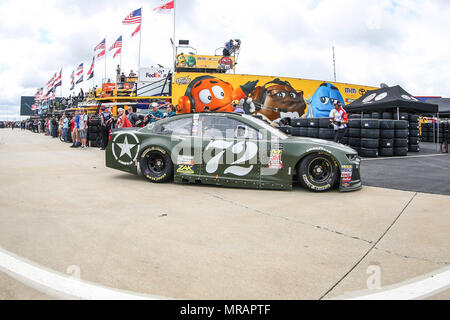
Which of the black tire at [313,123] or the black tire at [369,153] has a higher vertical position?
the black tire at [313,123]

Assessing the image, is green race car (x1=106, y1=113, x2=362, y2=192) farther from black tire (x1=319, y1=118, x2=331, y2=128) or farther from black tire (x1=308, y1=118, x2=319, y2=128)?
black tire (x1=308, y1=118, x2=319, y2=128)

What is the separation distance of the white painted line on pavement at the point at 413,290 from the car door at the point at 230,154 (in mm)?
3359

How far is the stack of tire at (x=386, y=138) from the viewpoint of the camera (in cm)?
1059

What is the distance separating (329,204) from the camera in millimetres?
4719

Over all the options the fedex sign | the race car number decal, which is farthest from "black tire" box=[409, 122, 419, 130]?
the fedex sign

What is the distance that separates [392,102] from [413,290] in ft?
39.1

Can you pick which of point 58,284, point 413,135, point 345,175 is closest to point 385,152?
point 413,135

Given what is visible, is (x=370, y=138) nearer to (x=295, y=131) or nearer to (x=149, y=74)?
(x=295, y=131)

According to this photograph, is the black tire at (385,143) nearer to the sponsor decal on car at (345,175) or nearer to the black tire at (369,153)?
the black tire at (369,153)

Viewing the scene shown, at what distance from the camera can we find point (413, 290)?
2240mm

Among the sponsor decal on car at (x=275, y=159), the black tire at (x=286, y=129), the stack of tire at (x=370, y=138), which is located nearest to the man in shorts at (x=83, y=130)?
the black tire at (x=286, y=129)
